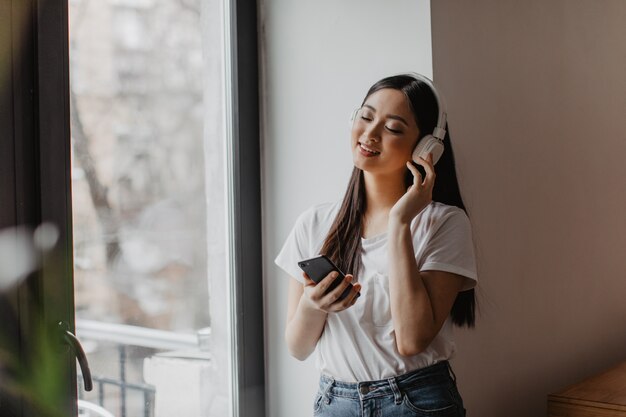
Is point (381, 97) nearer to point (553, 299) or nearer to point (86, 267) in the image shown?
point (86, 267)

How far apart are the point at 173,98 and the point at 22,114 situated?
0.45 m

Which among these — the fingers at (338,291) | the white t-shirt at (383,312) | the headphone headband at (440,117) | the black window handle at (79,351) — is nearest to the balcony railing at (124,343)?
the black window handle at (79,351)

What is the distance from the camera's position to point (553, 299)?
2.36m

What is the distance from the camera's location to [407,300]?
55.9 inches

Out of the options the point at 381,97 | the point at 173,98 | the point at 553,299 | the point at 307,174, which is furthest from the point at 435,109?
the point at 553,299

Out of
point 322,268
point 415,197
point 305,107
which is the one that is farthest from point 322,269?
point 305,107

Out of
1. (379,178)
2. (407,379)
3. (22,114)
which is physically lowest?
(407,379)

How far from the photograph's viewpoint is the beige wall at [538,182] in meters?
1.96

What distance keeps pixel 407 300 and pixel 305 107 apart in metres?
0.78

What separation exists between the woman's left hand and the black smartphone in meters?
0.16

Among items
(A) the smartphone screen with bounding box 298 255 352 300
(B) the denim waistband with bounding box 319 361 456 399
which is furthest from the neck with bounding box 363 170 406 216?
(B) the denim waistband with bounding box 319 361 456 399

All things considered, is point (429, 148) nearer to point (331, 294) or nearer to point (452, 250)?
point (452, 250)

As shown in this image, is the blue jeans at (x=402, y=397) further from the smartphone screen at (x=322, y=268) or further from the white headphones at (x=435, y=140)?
the white headphones at (x=435, y=140)

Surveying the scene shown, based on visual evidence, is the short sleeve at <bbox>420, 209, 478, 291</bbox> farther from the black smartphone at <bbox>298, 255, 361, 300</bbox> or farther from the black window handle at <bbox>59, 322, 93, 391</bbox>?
the black window handle at <bbox>59, 322, 93, 391</bbox>
